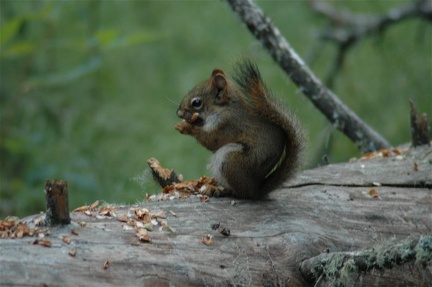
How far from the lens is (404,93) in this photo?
605 cm

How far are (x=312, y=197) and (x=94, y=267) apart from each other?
3.84ft

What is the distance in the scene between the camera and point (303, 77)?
4.50m

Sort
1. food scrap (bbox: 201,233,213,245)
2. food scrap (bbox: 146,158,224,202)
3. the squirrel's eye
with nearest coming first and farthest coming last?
food scrap (bbox: 201,233,213,245), food scrap (bbox: 146,158,224,202), the squirrel's eye

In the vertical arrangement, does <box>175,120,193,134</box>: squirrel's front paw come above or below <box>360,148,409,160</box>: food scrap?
above

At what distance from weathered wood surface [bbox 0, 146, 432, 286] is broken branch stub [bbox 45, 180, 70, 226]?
27 millimetres

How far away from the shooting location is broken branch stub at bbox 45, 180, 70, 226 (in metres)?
2.37

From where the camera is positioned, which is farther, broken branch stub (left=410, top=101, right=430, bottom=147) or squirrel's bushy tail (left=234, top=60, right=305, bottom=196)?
broken branch stub (left=410, top=101, right=430, bottom=147)

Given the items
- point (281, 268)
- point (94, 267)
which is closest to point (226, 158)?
point (281, 268)

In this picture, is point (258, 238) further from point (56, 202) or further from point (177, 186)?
point (56, 202)

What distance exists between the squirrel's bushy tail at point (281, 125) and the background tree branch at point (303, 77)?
1138 millimetres

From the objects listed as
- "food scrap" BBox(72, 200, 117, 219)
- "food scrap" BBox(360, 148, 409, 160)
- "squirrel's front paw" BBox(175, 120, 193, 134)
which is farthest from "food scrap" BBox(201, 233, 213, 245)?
"food scrap" BBox(360, 148, 409, 160)

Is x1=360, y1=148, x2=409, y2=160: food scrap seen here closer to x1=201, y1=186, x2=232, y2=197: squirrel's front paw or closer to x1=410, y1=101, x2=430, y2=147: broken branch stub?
x1=410, y1=101, x2=430, y2=147: broken branch stub

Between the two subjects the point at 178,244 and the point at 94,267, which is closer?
the point at 94,267

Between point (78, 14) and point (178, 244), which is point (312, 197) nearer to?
point (178, 244)
